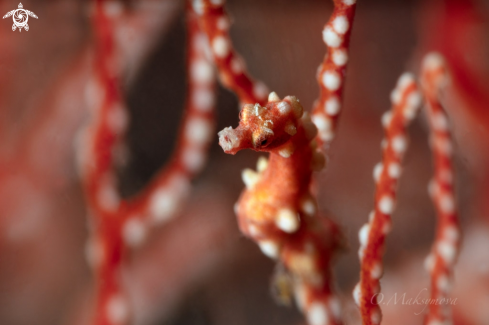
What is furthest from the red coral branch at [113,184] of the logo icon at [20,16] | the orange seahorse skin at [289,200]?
the orange seahorse skin at [289,200]

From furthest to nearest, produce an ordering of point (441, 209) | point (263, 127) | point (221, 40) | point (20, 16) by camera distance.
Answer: point (20, 16), point (441, 209), point (221, 40), point (263, 127)

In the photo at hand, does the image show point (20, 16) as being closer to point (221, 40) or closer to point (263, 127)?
point (221, 40)

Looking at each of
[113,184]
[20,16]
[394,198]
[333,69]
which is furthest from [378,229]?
[20,16]

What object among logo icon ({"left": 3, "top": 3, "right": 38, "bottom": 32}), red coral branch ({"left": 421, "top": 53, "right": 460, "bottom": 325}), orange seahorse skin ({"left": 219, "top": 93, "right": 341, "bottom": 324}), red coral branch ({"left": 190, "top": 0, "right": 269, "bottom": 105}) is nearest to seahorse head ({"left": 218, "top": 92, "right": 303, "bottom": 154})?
orange seahorse skin ({"left": 219, "top": 93, "right": 341, "bottom": 324})

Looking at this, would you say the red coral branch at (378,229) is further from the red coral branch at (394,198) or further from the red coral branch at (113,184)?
the red coral branch at (113,184)

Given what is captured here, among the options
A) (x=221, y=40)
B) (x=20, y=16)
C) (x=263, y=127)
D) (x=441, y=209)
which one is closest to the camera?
(x=263, y=127)

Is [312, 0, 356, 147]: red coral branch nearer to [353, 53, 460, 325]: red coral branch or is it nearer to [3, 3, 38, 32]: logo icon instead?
[353, 53, 460, 325]: red coral branch
